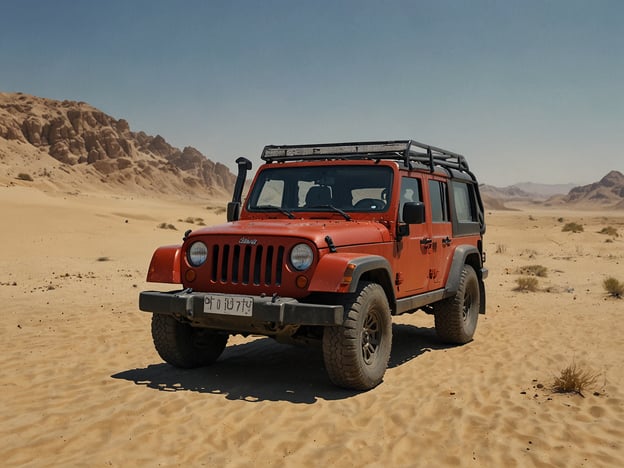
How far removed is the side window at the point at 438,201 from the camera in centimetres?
741

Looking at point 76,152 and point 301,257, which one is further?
point 76,152

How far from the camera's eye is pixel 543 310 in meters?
10.9

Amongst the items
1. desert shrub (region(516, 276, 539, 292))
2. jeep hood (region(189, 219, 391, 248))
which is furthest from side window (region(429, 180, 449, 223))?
desert shrub (region(516, 276, 539, 292))

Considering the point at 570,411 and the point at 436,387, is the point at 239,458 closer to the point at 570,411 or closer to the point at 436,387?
the point at 436,387

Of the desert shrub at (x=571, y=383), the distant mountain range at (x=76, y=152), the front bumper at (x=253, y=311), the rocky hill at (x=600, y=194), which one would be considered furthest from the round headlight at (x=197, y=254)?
the rocky hill at (x=600, y=194)

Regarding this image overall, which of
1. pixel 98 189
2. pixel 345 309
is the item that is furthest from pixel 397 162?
pixel 98 189

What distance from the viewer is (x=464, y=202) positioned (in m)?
8.78

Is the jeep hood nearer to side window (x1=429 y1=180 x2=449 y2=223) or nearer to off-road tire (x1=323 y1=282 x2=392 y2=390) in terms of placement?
off-road tire (x1=323 y1=282 x2=392 y2=390)

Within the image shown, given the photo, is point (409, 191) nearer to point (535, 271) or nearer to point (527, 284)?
point (527, 284)

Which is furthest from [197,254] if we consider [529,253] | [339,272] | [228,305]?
[529,253]

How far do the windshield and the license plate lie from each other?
1614 mm

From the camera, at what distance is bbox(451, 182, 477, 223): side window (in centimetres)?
834

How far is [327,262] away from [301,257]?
0.25 metres

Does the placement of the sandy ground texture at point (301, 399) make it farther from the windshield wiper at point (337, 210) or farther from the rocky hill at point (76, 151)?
the rocky hill at point (76, 151)
